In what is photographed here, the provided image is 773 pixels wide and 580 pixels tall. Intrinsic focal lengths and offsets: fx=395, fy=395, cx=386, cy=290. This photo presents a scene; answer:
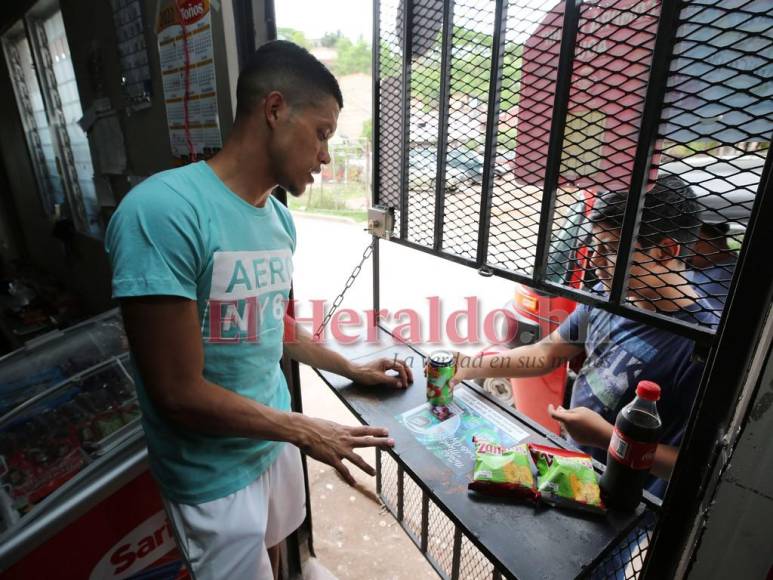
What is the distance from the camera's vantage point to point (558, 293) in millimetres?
894

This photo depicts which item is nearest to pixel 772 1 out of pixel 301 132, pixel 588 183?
pixel 588 183

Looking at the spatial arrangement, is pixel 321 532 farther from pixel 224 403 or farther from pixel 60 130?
pixel 60 130

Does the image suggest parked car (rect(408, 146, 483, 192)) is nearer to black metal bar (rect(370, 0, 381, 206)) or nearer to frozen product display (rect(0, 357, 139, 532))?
black metal bar (rect(370, 0, 381, 206))

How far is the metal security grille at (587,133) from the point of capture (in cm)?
61

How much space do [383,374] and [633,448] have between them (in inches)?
31.0

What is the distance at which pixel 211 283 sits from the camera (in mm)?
996

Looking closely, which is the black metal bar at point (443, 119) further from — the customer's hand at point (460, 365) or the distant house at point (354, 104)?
the distant house at point (354, 104)

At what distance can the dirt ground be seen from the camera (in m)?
2.12

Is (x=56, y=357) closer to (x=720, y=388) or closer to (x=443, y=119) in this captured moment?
(x=443, y=119)

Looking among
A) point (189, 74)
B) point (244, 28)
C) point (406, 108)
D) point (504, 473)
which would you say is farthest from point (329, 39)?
point (504, 473)

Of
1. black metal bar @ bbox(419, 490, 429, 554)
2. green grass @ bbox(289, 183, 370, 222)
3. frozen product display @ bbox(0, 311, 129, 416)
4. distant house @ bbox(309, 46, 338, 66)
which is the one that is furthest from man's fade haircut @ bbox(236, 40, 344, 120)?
distant house @ bbox(309, 46, 338, 66)

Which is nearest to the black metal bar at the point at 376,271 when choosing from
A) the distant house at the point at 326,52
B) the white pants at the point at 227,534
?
the white pants at the point at 227,534

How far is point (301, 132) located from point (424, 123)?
348 millimetres

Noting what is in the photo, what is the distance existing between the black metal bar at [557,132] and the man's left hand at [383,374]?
0.67m
